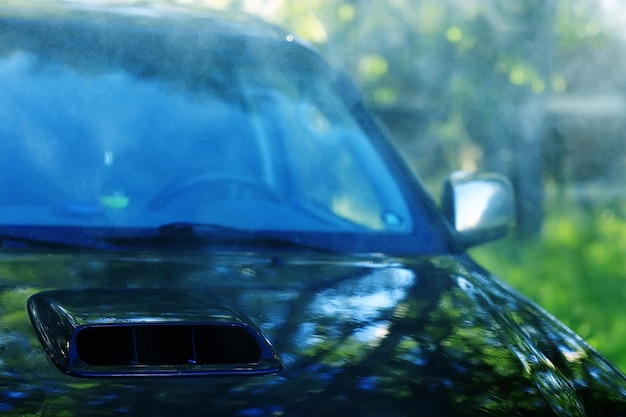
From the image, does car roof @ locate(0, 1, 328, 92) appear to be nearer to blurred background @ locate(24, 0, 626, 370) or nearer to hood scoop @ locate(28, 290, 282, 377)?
hood scoop @ locate(28, 290, 282, 377)

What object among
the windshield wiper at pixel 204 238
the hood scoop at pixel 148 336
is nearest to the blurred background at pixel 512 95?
the windshield wiper at pixel 204 238

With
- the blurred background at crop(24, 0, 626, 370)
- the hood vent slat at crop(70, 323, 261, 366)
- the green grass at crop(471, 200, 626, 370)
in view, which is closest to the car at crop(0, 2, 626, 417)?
the hood vent slat at crop(70, 323, 261, 366)

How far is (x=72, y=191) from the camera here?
2.71 m

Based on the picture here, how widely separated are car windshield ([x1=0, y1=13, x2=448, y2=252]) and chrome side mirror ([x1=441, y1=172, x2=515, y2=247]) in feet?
0.48

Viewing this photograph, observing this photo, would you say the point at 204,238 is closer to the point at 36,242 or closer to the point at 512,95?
the point at 36,242

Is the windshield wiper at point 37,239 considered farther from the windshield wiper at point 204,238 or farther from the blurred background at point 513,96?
the blurred background at point 513,96

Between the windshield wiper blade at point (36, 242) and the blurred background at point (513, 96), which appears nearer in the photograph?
the windshield wiper blade at point (36, 242)

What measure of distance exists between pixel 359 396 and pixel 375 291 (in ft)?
1.83

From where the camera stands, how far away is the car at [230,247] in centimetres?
189

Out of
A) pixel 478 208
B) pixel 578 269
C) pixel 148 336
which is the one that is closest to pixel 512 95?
pixel 578 269

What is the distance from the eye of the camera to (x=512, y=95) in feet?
26.6

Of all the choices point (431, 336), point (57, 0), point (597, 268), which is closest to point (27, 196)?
point (57, 0)

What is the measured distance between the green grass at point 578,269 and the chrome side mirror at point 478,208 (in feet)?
6.56

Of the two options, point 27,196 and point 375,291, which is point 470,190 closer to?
point 375,291
